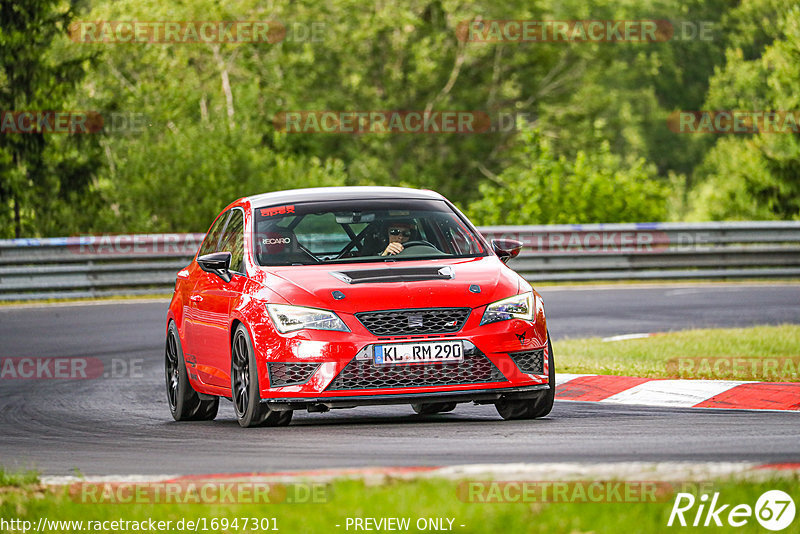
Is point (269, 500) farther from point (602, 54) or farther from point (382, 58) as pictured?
point (602, 54)

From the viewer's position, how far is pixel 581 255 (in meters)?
25.5

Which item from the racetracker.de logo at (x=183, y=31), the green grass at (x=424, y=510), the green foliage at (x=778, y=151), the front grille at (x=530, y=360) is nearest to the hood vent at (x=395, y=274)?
the front grille at (x=530, y=360)

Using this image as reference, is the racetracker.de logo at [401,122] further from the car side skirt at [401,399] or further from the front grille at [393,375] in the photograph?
the front grille at [393,375]

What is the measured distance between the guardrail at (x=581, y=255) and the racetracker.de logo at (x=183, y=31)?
16178 mm

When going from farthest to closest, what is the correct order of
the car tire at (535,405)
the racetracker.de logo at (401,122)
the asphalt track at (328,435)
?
the racetracker.de logo at (401,122) → the car tire at (535,405) → the asphalt track at (328,435)

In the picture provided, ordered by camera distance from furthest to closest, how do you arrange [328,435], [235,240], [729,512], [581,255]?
[581,255] → [235,240] → [328,435] → [729,512]

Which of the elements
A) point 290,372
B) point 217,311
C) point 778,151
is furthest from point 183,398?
point 778,151

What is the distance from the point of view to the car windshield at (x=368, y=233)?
32.7 feet

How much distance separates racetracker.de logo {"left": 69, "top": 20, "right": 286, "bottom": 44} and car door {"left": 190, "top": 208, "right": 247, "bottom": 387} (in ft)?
96.1

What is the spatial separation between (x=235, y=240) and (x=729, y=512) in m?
5.66

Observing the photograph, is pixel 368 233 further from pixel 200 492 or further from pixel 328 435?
pixel 200 492

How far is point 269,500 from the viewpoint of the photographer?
19.8 ft

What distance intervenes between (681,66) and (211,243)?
67.0m

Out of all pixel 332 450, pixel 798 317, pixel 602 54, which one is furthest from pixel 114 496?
pixel 602 54
